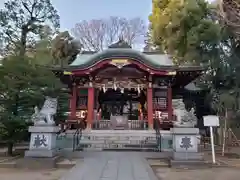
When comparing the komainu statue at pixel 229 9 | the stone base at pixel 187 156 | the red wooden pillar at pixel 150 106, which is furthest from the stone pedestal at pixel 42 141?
the red wooden pillar at pixel 150 106

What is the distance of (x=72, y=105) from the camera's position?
1571cm

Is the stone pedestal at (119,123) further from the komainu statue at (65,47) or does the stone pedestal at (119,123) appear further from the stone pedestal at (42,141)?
the komainu statue at (65,47)

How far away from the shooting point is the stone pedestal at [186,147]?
7875mm

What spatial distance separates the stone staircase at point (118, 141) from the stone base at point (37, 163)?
2.94 metres

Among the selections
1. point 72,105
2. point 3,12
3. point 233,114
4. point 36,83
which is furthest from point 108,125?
point 3,12

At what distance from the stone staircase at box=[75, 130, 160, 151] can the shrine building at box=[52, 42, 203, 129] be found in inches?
54.5

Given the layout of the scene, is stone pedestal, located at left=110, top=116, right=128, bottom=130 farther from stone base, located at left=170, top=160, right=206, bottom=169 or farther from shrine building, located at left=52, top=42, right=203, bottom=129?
stone base, located at left=170, top=160, right=206, bottom=169

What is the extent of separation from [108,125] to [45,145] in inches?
269

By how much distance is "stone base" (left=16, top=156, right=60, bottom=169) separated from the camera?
759cm

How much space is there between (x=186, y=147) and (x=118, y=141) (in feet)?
14.5

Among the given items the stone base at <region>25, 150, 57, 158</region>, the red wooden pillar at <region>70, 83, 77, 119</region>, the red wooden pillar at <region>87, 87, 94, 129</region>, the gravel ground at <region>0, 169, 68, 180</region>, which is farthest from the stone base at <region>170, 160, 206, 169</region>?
the red wooden pillar at <region>70, 83, 77, 119</region>

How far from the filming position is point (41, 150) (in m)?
7.96

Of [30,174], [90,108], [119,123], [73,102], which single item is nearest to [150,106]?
[119,123]

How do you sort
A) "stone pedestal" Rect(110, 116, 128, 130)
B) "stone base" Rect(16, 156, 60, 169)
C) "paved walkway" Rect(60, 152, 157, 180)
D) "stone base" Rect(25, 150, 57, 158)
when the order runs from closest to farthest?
"paved walkway" Rect(60, 152, 157, 180) → "stone base" Rect(16, 156, 60, 169) → "stone base" Rect(25, 150, 57, 158) → "stone pedestal" Rect(110, 116, 128, 130)
